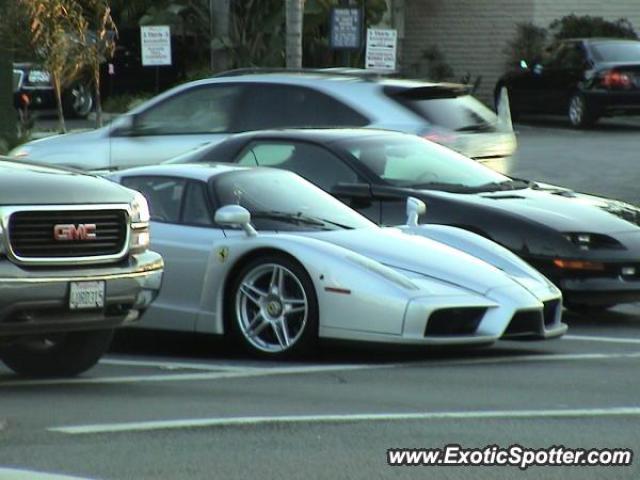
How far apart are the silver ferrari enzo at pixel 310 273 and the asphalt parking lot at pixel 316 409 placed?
233mm

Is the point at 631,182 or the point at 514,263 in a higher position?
the point at 514,263

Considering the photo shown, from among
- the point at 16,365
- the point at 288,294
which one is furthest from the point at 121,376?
the point at 288,294

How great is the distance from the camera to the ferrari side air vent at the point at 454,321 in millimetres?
10062

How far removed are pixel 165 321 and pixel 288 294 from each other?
947 mm

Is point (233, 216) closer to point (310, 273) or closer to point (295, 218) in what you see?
point (310, 273)

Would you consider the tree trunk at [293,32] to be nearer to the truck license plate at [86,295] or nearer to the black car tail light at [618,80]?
the black car tail light at [618,80]

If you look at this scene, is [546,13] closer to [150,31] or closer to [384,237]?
[150,31]

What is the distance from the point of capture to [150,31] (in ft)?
84.1

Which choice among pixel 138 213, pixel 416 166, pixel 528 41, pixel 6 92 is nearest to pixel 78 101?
pixel 6 92

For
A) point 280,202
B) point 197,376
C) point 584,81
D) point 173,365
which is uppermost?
point 280,202

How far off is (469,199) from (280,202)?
196 centimetres

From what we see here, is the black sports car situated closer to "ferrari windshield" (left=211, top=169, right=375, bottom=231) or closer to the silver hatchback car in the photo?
"ferrari windshield" (left=211, top=169, right=375, bottom=231)

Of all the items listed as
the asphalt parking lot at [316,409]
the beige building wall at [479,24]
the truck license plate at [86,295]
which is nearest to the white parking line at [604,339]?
the asphalt parking lot at [316,409]

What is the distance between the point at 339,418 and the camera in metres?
7.98
